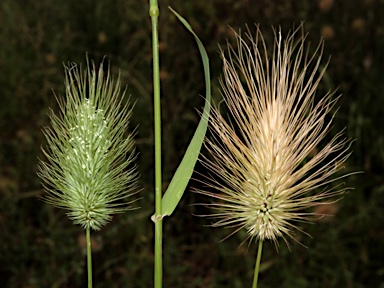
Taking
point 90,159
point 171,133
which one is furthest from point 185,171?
point 171,133

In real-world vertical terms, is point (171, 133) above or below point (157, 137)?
above

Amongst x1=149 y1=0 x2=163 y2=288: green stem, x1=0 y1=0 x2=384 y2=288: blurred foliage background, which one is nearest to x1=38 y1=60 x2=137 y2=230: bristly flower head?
x1=149 y1=0 x2=163 y2=288: green stem

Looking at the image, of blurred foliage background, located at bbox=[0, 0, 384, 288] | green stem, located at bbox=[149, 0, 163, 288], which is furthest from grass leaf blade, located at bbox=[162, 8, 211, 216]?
blurred foliage background, located at bbox=[0, 0, 384, 288]

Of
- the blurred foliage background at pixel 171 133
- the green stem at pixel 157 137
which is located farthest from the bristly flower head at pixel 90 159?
the blurred foliage background at pixel 171 133

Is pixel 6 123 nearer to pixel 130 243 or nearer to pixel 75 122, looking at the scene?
pixel 130 243

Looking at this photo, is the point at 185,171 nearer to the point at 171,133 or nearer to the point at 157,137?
the point at 157,137

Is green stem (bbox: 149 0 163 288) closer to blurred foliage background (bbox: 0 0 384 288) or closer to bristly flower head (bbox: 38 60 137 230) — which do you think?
bristly flower head (bbox: 38 60 137 230)

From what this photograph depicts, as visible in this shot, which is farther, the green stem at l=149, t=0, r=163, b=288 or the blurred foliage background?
the blurred foliage background

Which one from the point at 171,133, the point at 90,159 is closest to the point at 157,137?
the point at 90,159

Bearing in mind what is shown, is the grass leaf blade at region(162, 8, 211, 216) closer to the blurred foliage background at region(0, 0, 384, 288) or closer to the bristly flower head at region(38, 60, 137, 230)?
the bristly flower head at region(38, 60, 137, 230)

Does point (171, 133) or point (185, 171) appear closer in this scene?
point (185, 171)
